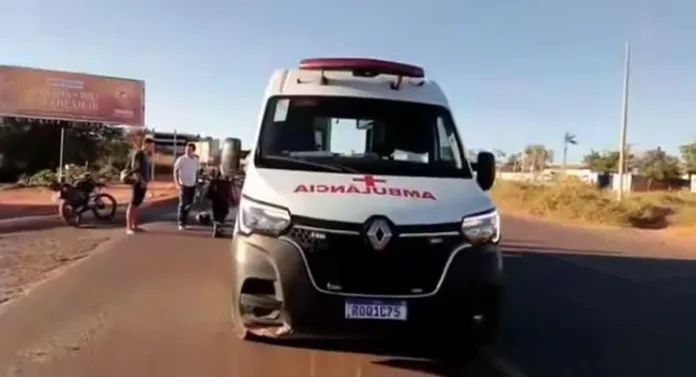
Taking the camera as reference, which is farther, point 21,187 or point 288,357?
point 21,187

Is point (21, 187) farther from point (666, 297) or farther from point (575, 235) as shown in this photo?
point (666, 297)

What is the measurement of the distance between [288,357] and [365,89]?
2.33 metres

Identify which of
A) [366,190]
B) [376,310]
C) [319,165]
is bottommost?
[376,310]

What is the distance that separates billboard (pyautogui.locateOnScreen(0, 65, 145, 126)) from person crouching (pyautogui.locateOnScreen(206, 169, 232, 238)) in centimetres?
2288

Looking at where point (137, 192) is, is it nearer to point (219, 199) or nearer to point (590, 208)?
point (219, 199)

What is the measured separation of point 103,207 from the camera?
59.2ft

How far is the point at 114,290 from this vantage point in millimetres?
8914

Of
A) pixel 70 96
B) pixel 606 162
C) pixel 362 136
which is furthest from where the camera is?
pixel 606 162

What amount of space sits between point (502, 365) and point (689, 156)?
72.4 m

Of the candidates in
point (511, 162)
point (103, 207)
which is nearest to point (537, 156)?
point (511, 162)

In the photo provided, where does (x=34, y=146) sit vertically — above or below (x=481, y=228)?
above

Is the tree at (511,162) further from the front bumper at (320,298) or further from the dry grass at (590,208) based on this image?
the front bumper at (320,298)

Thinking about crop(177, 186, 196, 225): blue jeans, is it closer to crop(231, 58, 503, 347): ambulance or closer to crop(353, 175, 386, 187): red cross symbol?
crop(231, 58, 503, 347): ambulance

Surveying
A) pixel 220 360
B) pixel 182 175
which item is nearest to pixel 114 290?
pixel 220 360
